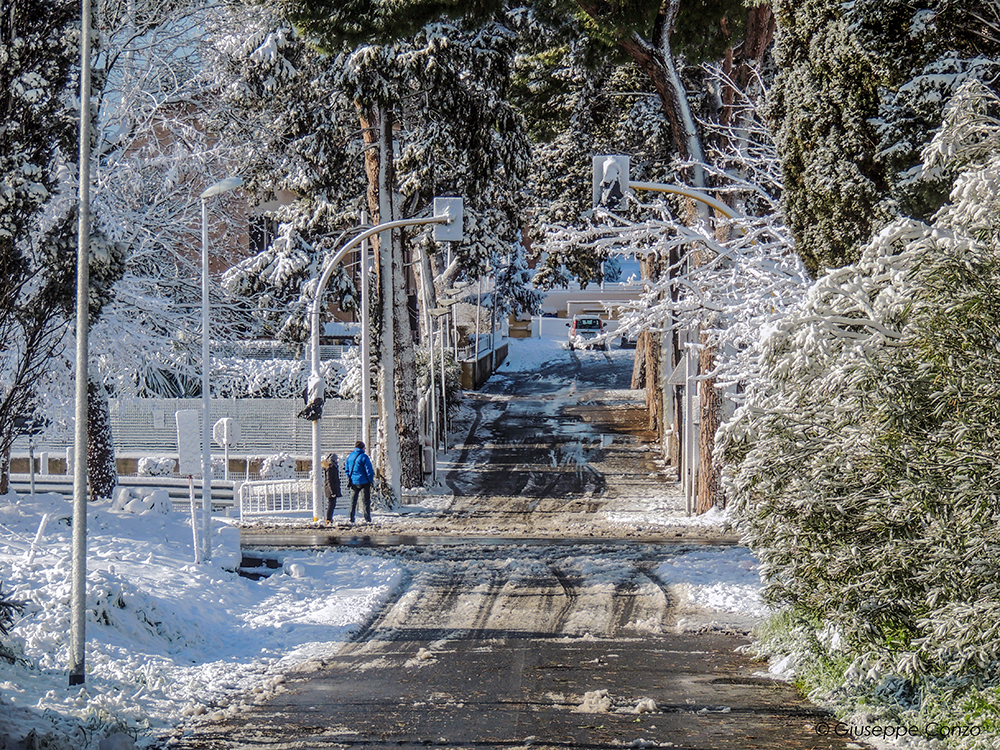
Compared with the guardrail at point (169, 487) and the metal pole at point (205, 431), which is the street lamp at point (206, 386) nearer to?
the metal pole at point (205, 431)

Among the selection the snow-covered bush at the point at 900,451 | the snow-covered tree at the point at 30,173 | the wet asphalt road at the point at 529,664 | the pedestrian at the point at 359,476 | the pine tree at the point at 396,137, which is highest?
the pine tree at the point at 396,137

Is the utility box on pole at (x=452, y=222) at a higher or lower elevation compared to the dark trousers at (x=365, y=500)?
higher

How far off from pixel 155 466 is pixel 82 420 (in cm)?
2255

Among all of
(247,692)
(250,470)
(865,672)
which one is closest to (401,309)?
(250,470)

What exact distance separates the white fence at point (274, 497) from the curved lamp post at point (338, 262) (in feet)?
3.05

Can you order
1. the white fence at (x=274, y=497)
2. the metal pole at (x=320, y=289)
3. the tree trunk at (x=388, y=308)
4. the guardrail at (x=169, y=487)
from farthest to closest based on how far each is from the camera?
the guardrail at (x=169, y=487) → the tree trunk at (x=388, y=308) → the white fence at (x=274, y=497) → the metal pole at (x=320, y=289)

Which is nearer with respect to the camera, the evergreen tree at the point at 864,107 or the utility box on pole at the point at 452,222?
the evergreen tree at the point at 864,107

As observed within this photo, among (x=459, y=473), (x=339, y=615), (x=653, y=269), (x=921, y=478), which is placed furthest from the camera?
(x=653, y=269)

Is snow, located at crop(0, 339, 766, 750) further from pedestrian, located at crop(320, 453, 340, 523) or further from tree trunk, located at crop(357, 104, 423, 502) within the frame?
tree trunk, located at crop(357, 104, 423, 502)

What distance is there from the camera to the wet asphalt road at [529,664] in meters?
9.01

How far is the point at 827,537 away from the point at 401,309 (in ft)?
58.8

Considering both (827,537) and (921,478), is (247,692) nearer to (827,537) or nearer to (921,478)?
(827,537)

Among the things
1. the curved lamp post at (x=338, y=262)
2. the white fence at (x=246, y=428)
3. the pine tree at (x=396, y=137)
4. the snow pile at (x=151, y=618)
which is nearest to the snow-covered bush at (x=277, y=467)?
the white fence at (x=246, y=428)

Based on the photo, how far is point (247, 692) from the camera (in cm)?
1046
